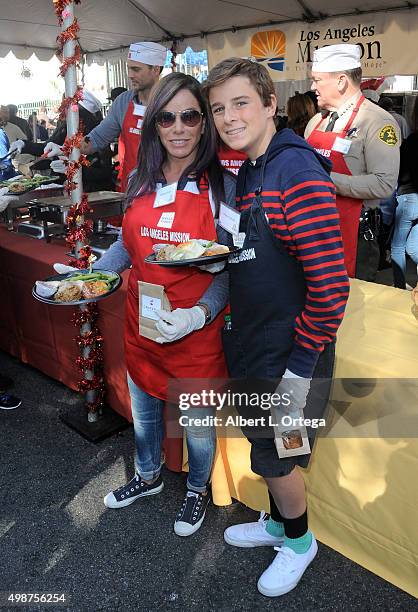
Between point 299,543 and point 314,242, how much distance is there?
41.1 inches

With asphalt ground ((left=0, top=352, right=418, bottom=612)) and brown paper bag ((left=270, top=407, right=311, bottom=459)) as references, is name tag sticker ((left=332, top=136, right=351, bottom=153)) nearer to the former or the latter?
brown paper bag ((left=270, top=407, right=311, bottom=459))

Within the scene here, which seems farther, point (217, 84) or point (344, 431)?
point (344, 431)

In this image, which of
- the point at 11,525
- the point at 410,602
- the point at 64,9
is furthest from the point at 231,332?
the point at 64,9

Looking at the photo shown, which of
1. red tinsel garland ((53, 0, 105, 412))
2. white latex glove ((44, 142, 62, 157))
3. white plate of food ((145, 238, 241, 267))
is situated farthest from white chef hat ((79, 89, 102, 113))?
white plate of food ((145, 238, 241, 267))

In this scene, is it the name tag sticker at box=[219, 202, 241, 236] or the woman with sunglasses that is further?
the woman with sunglasses

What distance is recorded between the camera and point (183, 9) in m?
6.16

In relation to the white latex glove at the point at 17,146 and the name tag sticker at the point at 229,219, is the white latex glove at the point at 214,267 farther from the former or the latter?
the white latex glove at the point at 17,146

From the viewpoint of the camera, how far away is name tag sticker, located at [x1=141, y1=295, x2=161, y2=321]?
1587 mm

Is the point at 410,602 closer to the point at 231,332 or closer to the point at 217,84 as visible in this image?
the point at 231,332

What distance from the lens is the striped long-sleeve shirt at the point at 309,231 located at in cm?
117

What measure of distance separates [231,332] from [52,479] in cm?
131

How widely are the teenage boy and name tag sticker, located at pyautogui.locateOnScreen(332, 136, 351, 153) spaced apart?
121 cm

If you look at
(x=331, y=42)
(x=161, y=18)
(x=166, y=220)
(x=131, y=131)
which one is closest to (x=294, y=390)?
(x=166, y=220)

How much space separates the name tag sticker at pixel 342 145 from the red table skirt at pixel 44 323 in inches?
46.1
